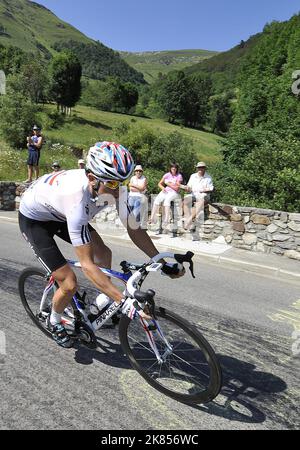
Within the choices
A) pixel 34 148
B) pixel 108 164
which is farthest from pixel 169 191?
pixel 108 164

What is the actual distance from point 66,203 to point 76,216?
0.18 m

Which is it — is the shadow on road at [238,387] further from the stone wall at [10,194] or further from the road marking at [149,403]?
the stone wall at [10,194]

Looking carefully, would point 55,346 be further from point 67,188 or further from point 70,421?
point 67,188

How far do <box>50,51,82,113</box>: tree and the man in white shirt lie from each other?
72.3 metres

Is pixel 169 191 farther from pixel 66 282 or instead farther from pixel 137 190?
pixel 66 282

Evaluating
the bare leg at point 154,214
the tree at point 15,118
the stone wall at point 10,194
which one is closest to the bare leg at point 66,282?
the bare leg at point 154,214

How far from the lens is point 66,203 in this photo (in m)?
3.46

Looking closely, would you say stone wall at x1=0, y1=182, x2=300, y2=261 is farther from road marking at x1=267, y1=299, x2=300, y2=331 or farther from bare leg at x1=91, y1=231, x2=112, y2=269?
bare leg at x1=91, y1=231, x2=112, y2=269

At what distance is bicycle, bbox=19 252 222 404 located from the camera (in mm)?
3289

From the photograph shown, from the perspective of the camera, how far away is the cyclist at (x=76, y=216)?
3.38 metres

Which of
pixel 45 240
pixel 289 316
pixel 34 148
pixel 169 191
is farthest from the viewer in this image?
pixel 34 148
